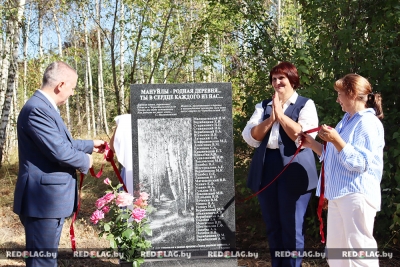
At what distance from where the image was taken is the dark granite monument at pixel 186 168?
492cm

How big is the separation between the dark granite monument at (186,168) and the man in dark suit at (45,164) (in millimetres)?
1066

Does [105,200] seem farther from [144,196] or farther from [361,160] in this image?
[361,160]

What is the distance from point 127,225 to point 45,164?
1.09m

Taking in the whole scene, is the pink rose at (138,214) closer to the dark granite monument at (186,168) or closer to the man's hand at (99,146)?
the dark granite monument at (186,168)

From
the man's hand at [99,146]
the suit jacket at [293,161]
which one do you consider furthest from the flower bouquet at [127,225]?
the suit jacket at [293,161]

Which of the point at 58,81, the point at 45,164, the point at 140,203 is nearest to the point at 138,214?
the point at 140,203

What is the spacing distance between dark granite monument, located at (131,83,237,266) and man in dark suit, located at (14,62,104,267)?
3.50 ft

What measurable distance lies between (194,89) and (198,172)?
2.69 feet

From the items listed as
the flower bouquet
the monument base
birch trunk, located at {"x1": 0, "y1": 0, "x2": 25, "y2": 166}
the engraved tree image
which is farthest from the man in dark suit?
birch trunk, located at {"x1": 0, "y1": 0, "x2": 25, "y2": 166}

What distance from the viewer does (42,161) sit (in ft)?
12.7

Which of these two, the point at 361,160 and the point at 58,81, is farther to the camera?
the point at 58,81

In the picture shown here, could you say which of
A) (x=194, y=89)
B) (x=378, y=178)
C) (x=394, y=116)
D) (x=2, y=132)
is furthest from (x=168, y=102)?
(x=2, y=132)

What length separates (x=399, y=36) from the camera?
20.0ft

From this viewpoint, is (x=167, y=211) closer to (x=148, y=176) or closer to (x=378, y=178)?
(x=148, y=176)
